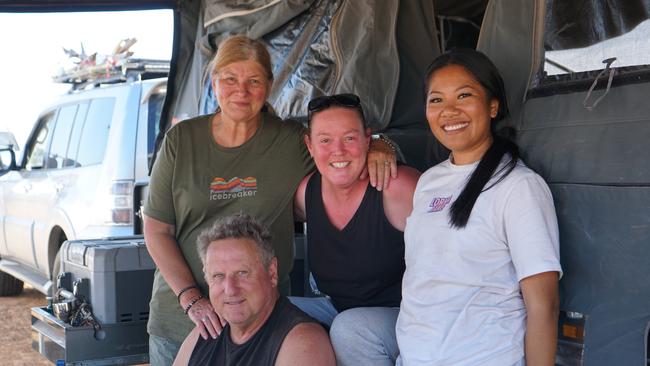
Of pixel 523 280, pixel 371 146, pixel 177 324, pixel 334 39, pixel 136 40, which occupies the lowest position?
pixel 177 324

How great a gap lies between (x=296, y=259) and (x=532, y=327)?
5.62 feet

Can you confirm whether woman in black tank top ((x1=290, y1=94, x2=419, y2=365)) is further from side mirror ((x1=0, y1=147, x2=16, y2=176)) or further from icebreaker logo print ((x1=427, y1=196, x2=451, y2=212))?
side mirror ((x1=0, y1=147, x2=16, y2=176))

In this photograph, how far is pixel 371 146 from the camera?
109 inches

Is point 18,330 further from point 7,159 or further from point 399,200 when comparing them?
point 399,200

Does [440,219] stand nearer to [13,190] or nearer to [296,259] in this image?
[296,259]

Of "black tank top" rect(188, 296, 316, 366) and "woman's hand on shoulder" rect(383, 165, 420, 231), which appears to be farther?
"woman's hand on shoulder" rect(383, 165, 420, 231)

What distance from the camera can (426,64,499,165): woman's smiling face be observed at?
2326 mm

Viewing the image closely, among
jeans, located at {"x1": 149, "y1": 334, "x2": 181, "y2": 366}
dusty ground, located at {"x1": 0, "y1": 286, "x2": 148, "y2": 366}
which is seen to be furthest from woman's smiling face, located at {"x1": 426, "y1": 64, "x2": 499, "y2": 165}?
dusty ground, located at {"x1": 0, "y1": 286, "x2": 148, "y2": 366}

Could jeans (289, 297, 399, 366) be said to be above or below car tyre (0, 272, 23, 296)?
above

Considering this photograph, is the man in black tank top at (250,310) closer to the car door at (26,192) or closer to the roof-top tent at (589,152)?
the roof-top tent at (589,152)

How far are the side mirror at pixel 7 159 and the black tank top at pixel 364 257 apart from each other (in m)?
5.23

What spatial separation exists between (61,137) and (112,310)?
3513 mm

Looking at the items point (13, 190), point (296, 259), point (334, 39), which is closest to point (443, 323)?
point (296, 259)

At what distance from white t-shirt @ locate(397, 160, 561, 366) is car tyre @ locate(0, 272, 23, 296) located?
7165 millimetres
